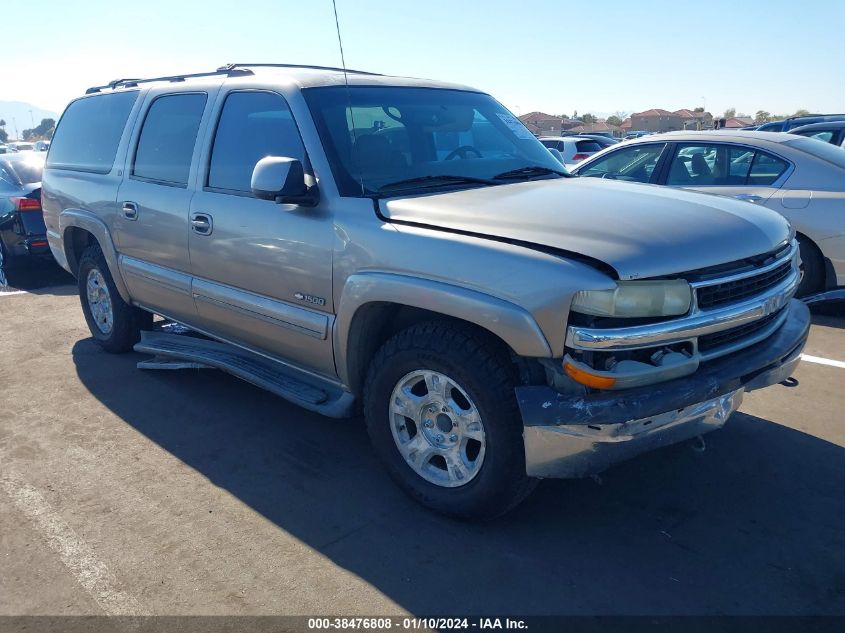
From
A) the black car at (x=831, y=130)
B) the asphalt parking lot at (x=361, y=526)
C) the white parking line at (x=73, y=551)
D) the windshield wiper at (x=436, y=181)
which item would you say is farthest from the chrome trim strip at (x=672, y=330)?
the black car at (x=831, y=130)

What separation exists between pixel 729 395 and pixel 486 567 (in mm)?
1214

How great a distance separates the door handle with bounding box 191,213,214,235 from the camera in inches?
158

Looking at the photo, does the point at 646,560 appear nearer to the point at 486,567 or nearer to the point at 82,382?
the point at 486,567

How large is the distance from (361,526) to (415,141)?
198 cm

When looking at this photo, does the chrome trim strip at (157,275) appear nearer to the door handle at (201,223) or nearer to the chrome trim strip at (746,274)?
the door handle at (201,223)

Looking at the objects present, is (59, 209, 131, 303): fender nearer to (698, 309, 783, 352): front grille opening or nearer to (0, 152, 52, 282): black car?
(0, 152, 52, 282): black car

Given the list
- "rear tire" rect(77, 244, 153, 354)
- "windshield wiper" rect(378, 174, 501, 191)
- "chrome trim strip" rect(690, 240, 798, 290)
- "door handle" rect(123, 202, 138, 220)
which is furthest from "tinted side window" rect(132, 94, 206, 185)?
"chrome trim strip" rect(690, 240, 798, 290)

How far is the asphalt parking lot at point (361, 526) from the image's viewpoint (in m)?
2.71

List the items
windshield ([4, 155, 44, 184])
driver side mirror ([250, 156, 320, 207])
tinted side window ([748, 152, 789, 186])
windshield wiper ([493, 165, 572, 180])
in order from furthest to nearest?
windshield ([4, 155, 44, 184]) < tinted side window ([748, 152, 789, 186]) < windshield wiper ([493, 165, 572, 180]) < driver side mirror ([250, 156, 320, 207])

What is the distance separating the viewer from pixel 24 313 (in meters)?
7.16

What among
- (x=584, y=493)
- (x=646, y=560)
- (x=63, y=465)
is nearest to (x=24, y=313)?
(x=63, y=465)

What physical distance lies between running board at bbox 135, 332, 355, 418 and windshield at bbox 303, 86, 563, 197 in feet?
3.46

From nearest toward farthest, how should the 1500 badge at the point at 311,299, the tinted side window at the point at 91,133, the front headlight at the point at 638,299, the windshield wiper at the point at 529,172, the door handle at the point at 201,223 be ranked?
the front headlight at the point at 638,299, the 1500 badge at the point at 311,299, the windshield wiper at the point at 529,172, the door handle at the point at 201,223, the tinted side window at the point at 91,133

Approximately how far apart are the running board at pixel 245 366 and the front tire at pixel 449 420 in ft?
0.95
